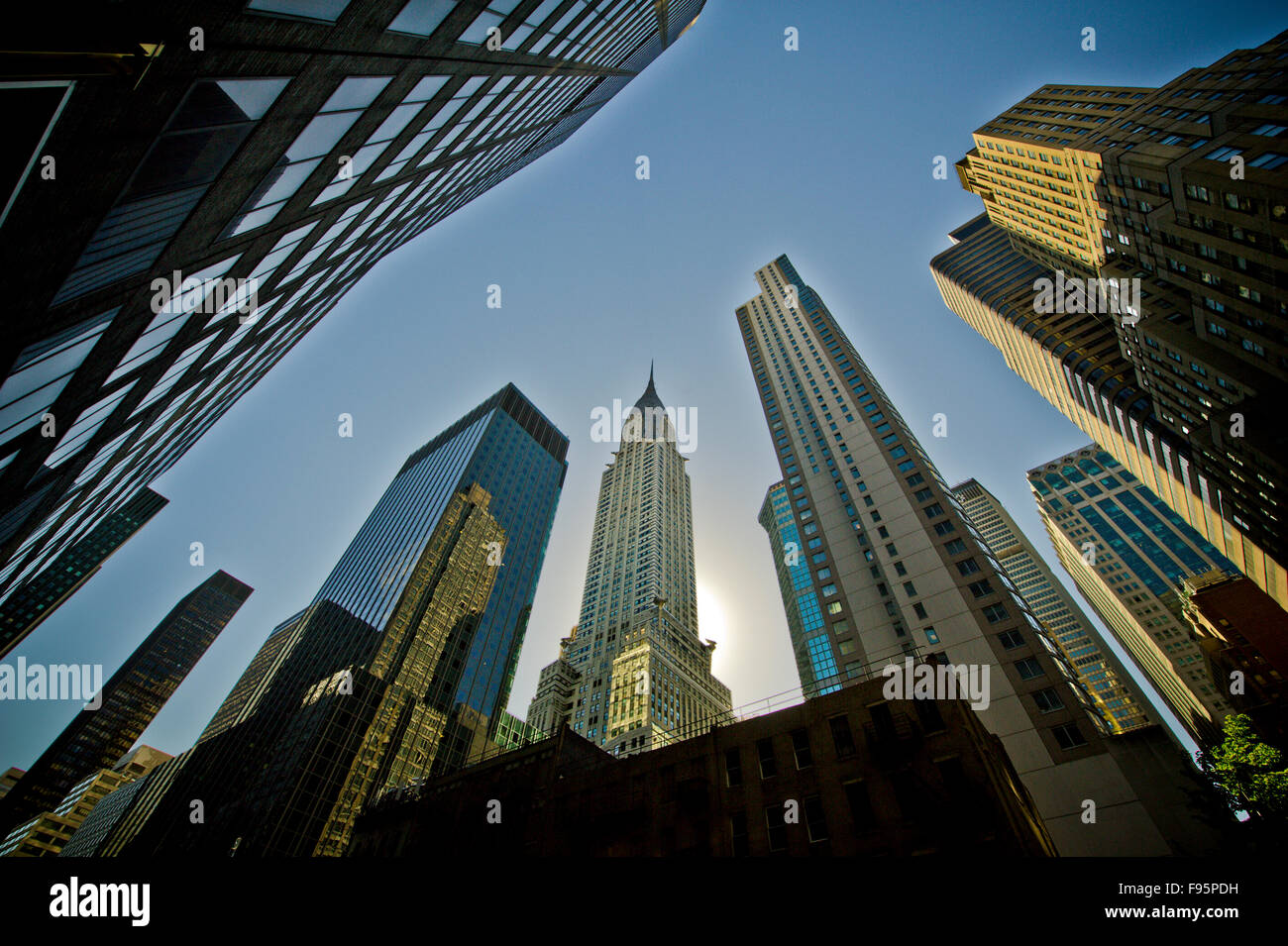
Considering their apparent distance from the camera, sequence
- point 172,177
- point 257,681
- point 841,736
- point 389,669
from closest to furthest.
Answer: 1. point 172,177
2. point 841,736
3. point 389,669
4. point 257,681

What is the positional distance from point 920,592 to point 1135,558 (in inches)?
4728

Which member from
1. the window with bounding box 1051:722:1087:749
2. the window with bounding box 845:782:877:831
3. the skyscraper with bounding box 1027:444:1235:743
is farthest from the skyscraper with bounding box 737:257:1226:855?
the skyscraper with bounding box 1027:444:1235:743

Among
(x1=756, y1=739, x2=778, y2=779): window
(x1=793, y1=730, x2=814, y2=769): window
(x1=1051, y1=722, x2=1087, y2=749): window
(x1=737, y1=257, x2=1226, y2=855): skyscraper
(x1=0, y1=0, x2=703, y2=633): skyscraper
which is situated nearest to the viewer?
(x1=0, y1=0, x2=703, y2=633): skyscraper

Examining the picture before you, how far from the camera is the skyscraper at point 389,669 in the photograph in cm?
8612

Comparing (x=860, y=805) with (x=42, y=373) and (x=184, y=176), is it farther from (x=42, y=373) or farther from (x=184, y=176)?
(x=184, y=176)

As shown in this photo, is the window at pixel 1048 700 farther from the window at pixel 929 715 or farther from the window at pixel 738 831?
the window at pixel 738 831

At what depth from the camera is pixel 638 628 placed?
112125 mm

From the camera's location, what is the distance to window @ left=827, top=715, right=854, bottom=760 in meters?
28.2

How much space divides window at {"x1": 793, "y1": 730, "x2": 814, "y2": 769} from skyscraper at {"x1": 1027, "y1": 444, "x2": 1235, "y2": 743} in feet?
390

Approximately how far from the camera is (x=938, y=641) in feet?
172

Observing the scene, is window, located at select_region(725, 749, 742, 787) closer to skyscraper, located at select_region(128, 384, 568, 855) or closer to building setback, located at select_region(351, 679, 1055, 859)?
building setback, located at select_region(351, 679, 1055, 859)

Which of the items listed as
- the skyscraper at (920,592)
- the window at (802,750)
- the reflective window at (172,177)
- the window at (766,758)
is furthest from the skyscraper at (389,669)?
the reflective window at (172,177)

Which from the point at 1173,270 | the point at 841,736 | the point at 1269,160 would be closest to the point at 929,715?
the point at 841,736
